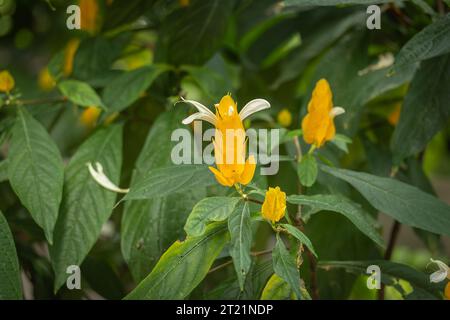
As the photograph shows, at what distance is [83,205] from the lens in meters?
0.75

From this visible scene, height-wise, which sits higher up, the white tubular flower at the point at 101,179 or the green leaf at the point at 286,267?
the white tubular flower at the point at 101,179

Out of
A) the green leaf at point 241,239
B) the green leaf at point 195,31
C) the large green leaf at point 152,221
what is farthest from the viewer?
the green leaf at point 195,31

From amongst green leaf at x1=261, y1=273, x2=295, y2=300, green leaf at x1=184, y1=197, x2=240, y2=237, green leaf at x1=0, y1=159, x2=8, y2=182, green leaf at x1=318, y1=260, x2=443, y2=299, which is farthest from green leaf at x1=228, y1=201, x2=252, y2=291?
green leaf at x1=0, y1=159, x2=8, y2=182

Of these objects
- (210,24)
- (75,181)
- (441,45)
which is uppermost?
(210,24)

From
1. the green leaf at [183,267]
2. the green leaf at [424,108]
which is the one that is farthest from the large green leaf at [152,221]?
the green leaf at [424,108]

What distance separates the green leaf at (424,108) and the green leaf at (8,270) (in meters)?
0.47

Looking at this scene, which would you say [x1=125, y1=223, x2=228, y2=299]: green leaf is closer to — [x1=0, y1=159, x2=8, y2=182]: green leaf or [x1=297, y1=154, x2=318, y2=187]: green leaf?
[x1=297, y1=154, x2=318, y2=187]: green leaf

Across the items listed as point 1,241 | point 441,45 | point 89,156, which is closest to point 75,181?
point 89,156

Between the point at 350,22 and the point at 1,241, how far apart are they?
682 millimetres

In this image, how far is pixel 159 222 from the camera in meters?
0.75

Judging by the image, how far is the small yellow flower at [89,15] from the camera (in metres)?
1.00

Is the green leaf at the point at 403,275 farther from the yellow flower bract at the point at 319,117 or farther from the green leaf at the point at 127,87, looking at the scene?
the green leaf at the point at 127,87

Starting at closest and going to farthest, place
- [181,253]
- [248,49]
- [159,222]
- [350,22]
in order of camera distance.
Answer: [181,253], [159,222], [350,22], [248,49]

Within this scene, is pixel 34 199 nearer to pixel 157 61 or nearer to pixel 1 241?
pixel 1 241
